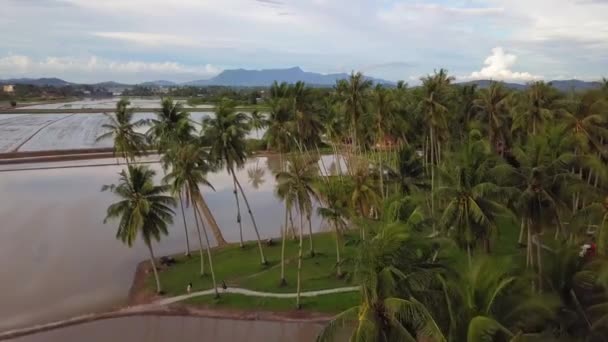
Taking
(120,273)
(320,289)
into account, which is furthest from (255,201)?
(320,289)

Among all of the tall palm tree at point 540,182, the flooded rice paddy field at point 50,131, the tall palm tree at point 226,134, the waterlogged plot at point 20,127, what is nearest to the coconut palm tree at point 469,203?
the tall palm tree at point 540,182

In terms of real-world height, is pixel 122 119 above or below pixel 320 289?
above

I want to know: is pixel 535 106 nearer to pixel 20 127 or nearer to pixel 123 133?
pixel 123 133

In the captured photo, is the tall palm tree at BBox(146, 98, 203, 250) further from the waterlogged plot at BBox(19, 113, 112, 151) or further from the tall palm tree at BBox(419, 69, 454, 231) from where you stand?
the waterlogged plot at BBox(19, 113, 112, 151)

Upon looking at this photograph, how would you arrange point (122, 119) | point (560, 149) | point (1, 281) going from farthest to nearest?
point (122, 119) < point (1, 281) < point (560, 149)

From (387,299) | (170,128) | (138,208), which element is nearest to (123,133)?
(170,128)

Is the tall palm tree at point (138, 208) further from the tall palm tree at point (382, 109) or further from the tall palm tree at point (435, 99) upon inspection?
the tall palm tree at point (435, 99)

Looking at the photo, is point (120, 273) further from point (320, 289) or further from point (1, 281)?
point (320, 289)

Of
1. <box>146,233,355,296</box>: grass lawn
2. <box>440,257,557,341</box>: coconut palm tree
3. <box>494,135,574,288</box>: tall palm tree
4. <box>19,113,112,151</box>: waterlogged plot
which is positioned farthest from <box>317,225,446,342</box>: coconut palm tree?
<box>19,113,112,151</box>: waterlogged plot
